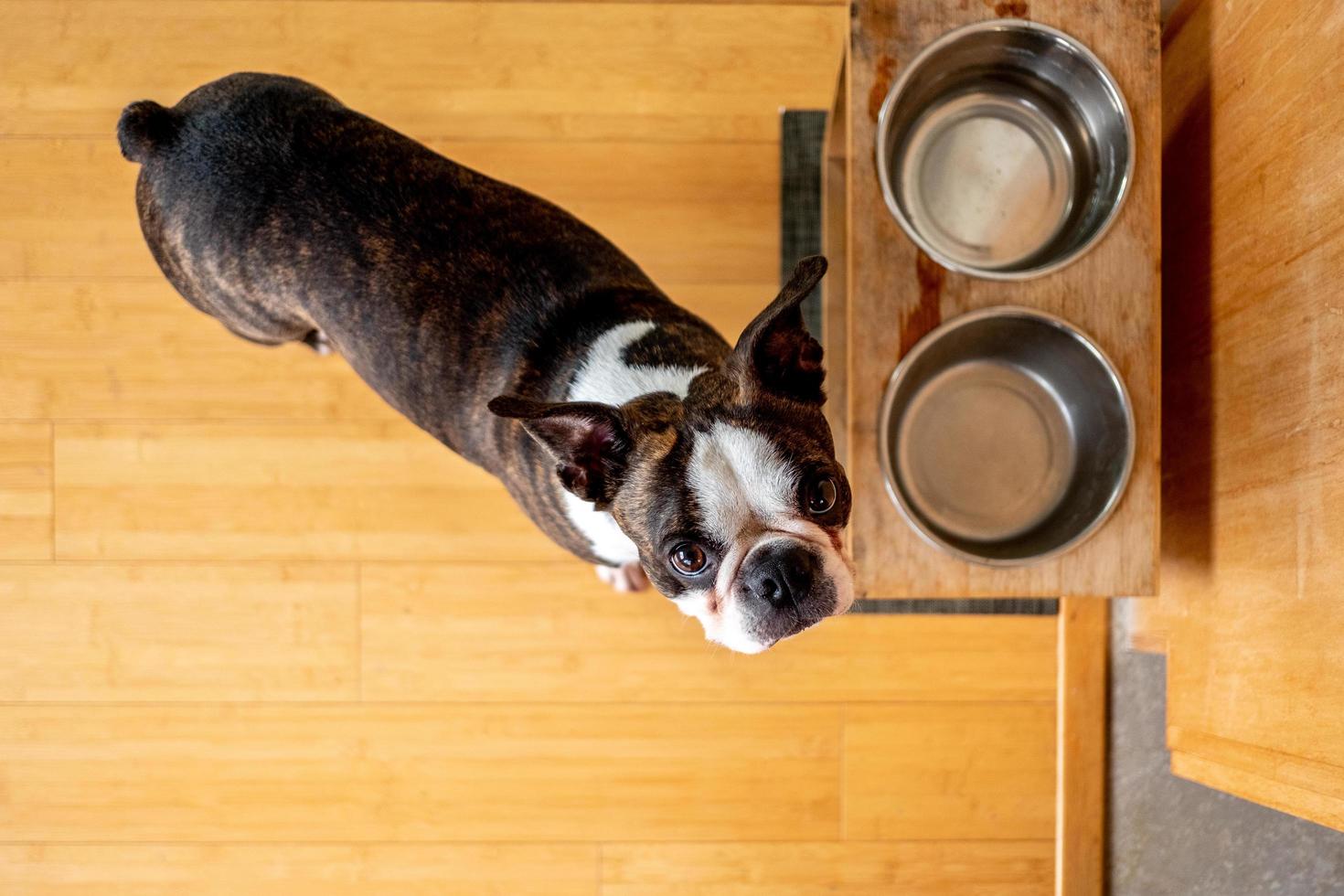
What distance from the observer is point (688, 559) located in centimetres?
171

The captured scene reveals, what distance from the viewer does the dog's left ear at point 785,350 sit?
5.13 ft

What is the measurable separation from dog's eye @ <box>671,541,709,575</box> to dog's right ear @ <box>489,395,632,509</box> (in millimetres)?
178

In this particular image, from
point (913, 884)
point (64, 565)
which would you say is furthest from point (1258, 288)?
point (64, 565)

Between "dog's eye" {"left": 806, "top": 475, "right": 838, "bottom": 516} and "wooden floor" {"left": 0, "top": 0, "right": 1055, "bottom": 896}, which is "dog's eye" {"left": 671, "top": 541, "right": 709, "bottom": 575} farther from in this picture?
Answer: "wooden floor" {"left": 0, "top": 0, "right": 1055, "bottom": 896}

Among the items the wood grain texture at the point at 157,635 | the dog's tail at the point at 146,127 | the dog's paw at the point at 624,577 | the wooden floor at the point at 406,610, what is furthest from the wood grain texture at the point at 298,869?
the dog's tail at the point at 146,127

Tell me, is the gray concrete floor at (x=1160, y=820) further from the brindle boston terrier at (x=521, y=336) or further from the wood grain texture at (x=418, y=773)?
the brindle boston terrier at (x=521, y=336)

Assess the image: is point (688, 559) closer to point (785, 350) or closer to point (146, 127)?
point (785, 350)

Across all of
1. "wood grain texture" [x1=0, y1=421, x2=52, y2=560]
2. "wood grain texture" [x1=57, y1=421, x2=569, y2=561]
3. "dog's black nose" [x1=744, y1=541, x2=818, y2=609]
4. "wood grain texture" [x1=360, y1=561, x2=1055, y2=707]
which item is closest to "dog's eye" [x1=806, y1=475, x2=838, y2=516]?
"dog's black nose" [x1=744, y1=541, x2=818, y2=609]

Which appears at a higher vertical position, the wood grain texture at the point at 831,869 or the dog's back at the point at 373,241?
the dog's back at the point at 373,241

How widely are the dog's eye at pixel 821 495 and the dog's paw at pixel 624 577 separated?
0.93 m

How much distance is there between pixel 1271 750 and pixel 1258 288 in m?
0.98

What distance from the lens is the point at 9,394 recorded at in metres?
2.77

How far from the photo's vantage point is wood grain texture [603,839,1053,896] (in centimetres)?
274

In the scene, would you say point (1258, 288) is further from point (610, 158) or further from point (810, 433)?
point (610, 158)
